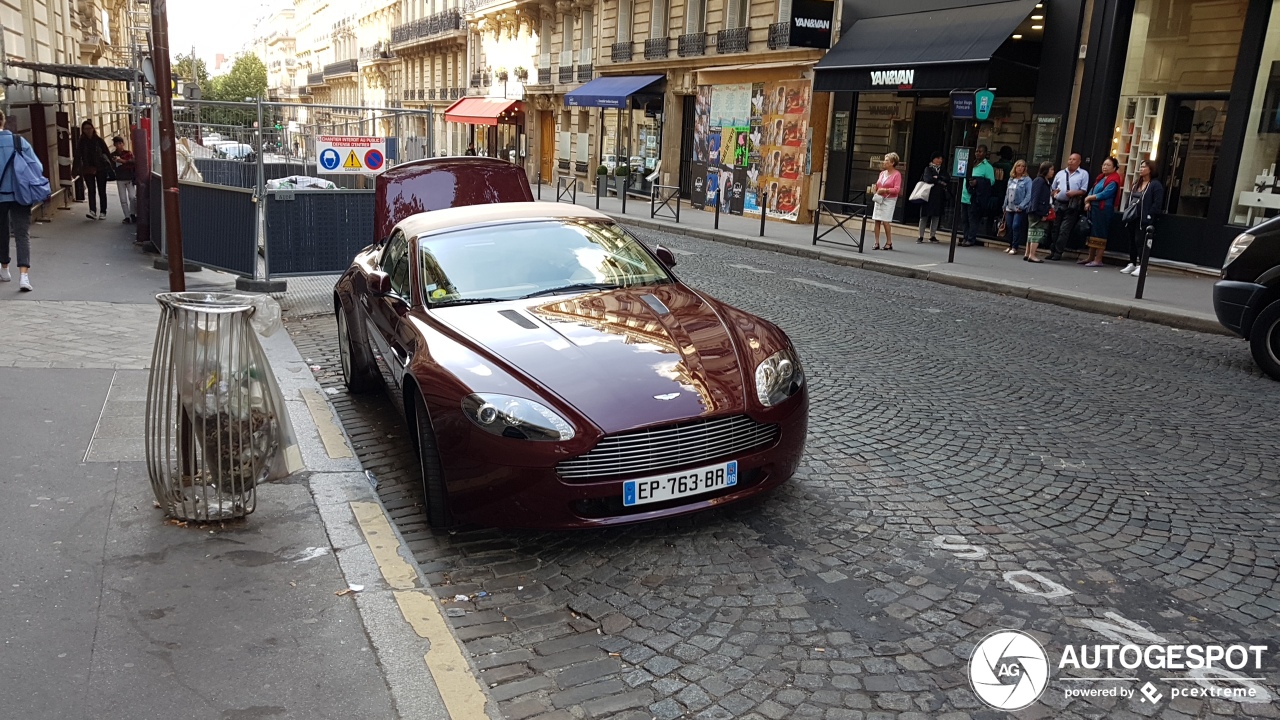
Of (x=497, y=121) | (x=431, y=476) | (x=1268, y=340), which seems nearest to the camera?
(x=431, y=476)

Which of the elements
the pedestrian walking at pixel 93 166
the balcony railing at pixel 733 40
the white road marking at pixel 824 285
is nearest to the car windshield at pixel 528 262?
the white road marking at pixel 824 285

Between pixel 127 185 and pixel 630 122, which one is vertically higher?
pixel 630 122

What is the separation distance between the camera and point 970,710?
305cm

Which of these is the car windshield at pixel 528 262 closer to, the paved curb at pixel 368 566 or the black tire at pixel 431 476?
the black tire at pixel 431 476

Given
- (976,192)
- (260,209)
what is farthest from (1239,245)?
(260,209)

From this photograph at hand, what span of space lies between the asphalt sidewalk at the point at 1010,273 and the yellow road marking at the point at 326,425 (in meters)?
9.93

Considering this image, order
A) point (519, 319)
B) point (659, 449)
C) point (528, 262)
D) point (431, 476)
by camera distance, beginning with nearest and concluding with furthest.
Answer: point (659, 449) → point (431, 476) → point (519, 319) → point (528, 262)

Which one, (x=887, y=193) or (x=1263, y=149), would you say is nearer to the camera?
(x=1263, y=149)

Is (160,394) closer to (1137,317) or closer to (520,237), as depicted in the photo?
(520,237)

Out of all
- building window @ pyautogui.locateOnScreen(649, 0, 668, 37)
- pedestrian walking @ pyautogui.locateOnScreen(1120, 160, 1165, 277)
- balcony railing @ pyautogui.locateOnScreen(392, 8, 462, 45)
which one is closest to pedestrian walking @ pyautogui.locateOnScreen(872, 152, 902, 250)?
pedestrian walking @ pyautogui.locateOnScreen(1120, 160, 1165, 277)

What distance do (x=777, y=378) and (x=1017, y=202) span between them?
46.0 feet

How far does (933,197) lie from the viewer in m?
19.0

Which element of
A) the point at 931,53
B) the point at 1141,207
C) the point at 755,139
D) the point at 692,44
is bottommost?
the point at 1141,207

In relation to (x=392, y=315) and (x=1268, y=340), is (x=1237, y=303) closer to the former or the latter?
(x=1268, y=340)
